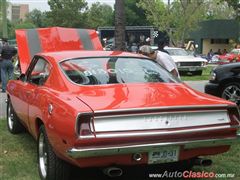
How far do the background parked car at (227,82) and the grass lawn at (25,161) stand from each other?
3.34m

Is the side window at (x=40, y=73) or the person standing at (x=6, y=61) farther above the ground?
the side window at (x=40, y=73)

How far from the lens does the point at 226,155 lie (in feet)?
21.6

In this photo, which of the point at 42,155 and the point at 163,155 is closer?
the point at 163,155

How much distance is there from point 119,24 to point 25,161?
7397 millimetres

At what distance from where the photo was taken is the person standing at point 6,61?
577 inches

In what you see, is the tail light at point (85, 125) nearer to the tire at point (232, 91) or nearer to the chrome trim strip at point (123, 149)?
the chrome trim strip at point (123, 149)

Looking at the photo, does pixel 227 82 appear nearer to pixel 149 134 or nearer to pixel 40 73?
pixel 40 73

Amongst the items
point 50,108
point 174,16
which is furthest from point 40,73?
point 174,16

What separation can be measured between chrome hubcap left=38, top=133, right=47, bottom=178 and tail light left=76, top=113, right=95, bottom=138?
985mm

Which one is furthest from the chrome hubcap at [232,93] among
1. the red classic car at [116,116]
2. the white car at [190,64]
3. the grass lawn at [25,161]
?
the white car at [190,64]

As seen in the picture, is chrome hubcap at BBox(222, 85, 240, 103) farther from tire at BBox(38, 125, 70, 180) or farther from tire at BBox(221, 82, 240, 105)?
tire at BBox(38, 125, 70, 180)

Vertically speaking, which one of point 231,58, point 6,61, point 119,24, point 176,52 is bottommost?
point 231,58

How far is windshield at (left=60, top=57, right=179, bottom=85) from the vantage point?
223 inches

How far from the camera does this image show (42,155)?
5.61m
